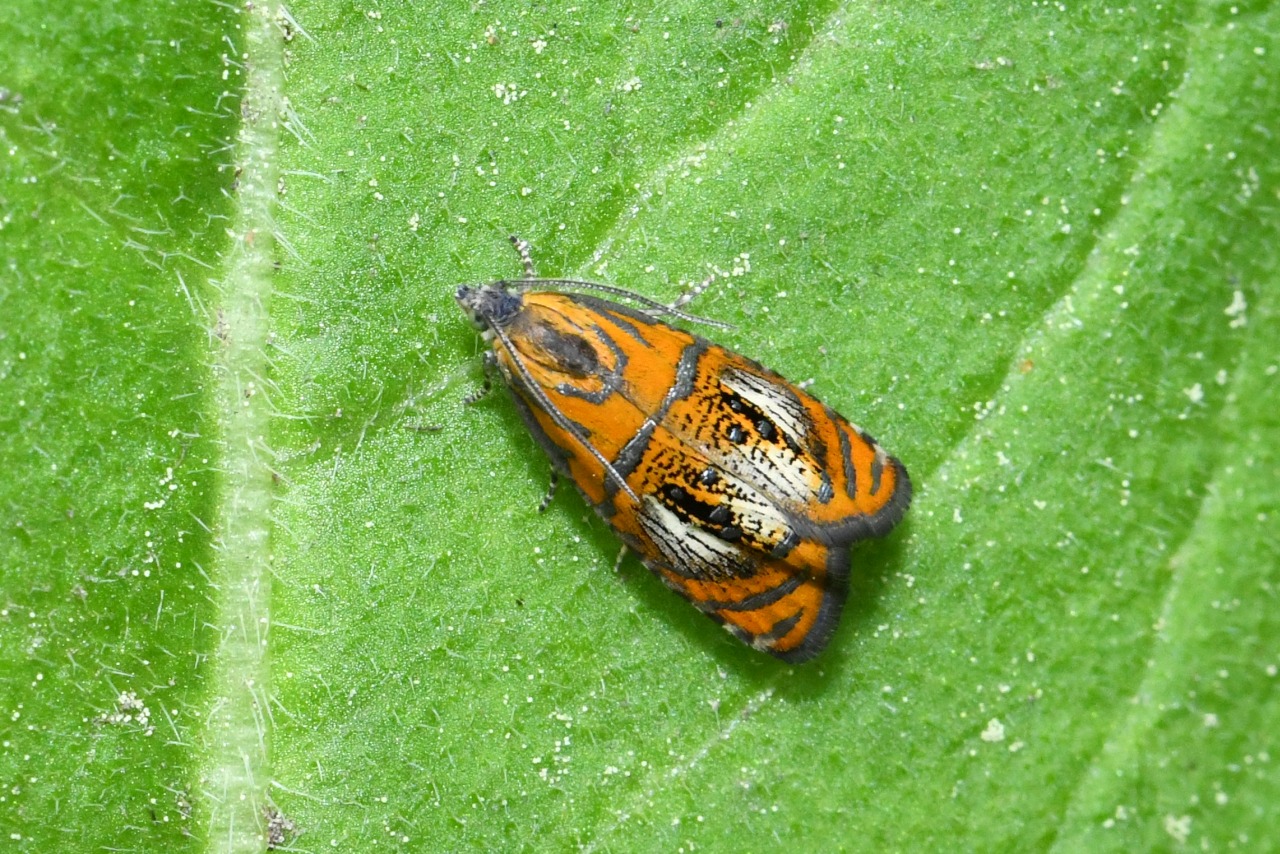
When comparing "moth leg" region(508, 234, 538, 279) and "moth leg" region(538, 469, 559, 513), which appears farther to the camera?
"moth leg" region(538, 469, 559, 513)

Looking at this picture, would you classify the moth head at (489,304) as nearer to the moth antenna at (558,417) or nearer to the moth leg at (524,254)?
the moth antenna at (558,417)

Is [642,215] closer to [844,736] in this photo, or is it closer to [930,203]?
[930,203]

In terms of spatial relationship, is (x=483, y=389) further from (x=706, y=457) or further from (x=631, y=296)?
(x=706, y=457)

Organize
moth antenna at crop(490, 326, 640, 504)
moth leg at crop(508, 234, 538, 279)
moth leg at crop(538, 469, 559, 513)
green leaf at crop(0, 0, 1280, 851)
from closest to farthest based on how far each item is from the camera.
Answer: green leaf at crop(0, 0, 1280, 851)
moth antenna at crop(490, 326, 640, 504)
moth leg at crop(508, 234, 538, 279)
moth leg at crop(538, 469, 559, 513)

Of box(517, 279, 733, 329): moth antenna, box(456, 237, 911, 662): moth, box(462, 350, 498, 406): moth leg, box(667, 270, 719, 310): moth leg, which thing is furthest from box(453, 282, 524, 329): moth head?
box(667, 270, 719, 310): moth leg

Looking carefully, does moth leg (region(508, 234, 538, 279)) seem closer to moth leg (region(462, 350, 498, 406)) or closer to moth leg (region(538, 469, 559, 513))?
moth leg (region(462, 350, 498, 406))

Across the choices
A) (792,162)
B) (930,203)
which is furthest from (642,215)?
(930,203)
